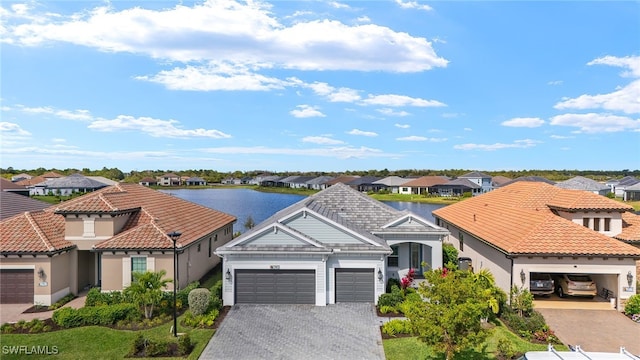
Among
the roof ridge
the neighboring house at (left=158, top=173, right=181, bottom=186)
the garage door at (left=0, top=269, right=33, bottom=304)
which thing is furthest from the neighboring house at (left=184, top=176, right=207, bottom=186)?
the garage door at (left=0, top=269, right=33, bottom=304)

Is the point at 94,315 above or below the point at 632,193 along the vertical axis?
below

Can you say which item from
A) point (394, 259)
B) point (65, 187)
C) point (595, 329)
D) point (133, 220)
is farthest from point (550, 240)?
point (65, 187)

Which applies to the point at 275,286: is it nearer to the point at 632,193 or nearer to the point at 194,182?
the point at 632,193

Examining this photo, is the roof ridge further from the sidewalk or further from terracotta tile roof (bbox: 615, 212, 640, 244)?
terracotta tile roof (bbox: 615, 212, 640, 244)

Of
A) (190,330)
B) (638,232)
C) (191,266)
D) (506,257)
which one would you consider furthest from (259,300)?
(638,232)

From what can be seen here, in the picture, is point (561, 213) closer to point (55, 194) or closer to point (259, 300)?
point (259, 300)

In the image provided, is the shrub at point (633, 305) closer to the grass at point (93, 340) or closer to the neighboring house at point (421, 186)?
the grass at point (93, 340)
